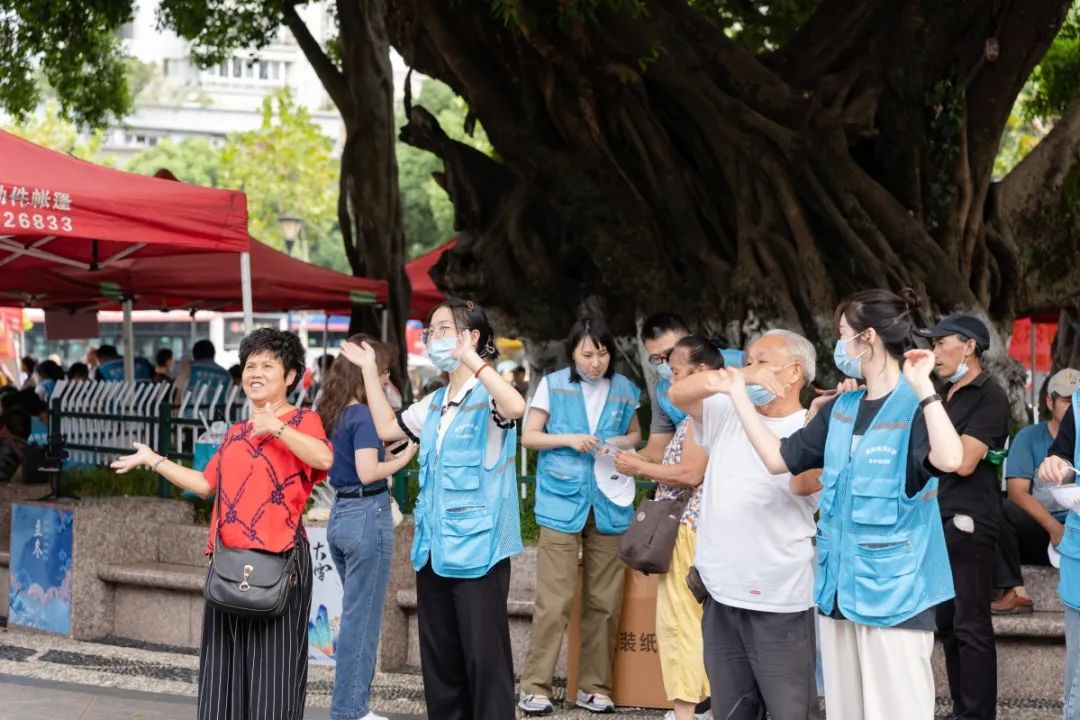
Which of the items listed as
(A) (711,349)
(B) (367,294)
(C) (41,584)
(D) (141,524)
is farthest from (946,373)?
(B) (367,294)

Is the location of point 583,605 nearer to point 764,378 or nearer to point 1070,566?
point 764,378

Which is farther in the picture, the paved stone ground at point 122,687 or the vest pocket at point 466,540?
the paved stone ground at point 122,687

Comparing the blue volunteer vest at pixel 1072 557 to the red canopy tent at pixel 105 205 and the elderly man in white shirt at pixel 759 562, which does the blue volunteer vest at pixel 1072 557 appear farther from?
the red canopy tent at pixel 105 205

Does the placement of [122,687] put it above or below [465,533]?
below

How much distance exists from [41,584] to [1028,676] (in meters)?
6.12

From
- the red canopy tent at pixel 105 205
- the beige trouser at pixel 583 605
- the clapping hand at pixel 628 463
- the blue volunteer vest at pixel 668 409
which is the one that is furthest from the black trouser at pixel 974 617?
the red canopy tent at pixel 105 205

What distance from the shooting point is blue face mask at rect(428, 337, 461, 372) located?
5668 millimetres

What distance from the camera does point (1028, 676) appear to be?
7.48m

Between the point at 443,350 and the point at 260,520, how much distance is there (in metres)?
0.98

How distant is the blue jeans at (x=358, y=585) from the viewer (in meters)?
6.66

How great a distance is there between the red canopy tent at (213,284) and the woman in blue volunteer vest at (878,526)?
996 cm

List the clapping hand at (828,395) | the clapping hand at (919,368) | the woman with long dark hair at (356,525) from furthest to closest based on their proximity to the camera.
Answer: the woman with long dark hair at (356,525) → the clapping hand at (828,395) → the clapping hand at (919,368)

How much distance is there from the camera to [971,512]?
20.9 ft

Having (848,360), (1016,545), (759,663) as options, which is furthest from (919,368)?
(1016,545)
